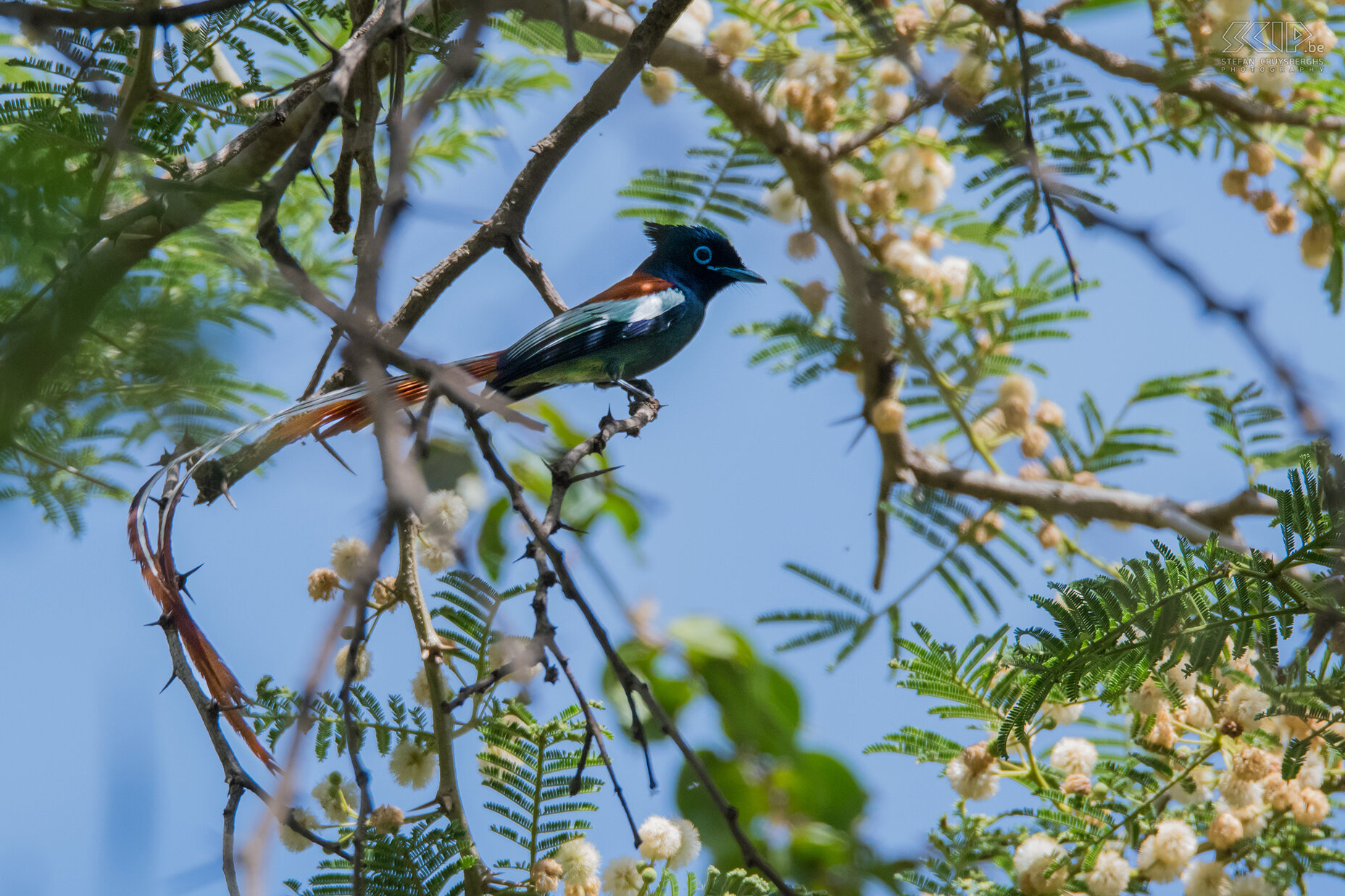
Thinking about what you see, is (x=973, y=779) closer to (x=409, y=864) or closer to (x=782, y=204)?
(x=409, y=864)

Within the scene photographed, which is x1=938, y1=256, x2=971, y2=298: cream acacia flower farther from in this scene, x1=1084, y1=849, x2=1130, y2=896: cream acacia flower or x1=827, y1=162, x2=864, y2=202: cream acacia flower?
x1=1084, y1=849, x2=1130, y2=896: cream acacia flower

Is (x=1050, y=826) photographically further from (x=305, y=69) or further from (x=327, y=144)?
(x=305, y=69)

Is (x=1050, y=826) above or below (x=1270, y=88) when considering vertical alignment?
below

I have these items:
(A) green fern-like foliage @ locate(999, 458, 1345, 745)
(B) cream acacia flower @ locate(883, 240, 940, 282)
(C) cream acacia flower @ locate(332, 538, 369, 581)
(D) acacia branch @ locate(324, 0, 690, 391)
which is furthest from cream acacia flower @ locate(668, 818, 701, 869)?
(B) cream acacia flower @ locate(883, 240, 940, 282)

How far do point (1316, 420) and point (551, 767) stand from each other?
165 centimetres

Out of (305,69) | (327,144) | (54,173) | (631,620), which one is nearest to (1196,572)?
(631,620)

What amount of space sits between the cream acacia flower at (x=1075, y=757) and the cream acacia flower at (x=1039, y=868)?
0.26 metres

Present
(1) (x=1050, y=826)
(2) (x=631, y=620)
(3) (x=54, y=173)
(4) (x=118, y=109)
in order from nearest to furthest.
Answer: (3) (x=54, y=173) < (2) (x=631, y=620) < (4) (x=118, y=109) < (1) (x=1050, y=826)

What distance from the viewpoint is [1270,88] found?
3854mm

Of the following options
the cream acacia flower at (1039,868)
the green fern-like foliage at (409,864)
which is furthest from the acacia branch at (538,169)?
the cream acacia flower at (1039,868)

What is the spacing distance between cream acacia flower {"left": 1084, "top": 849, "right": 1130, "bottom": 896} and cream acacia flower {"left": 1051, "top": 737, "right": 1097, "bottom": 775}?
0.27 metres

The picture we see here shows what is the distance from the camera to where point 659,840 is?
2.32m

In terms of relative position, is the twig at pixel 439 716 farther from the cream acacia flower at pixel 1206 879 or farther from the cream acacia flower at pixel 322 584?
the cream acacia flower at pixel 1206 879

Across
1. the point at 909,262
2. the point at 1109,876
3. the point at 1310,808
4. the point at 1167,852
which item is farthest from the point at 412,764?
the point at 909,262
